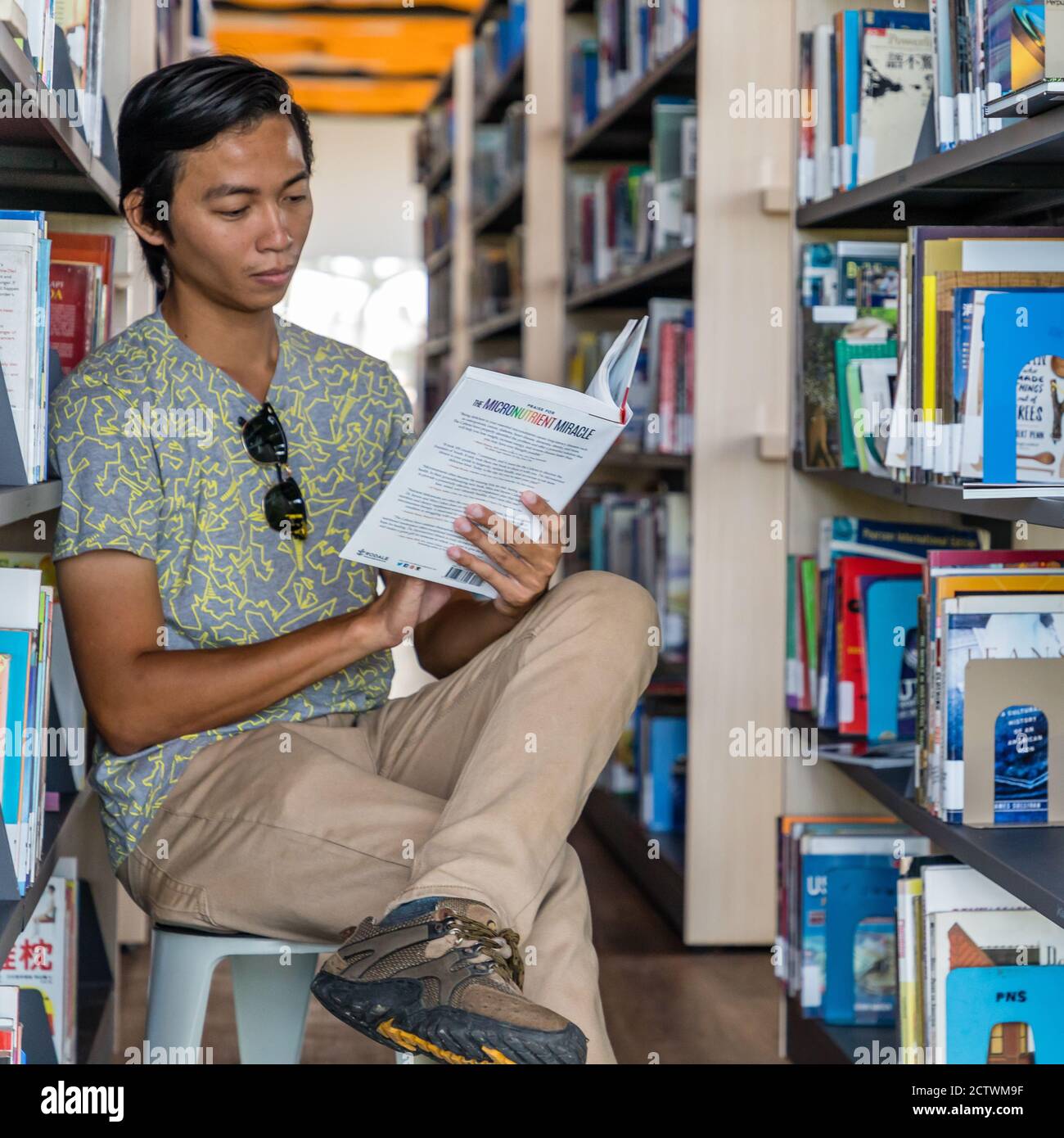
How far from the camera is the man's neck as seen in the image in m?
1.75

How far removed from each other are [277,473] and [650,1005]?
1170 millimetres

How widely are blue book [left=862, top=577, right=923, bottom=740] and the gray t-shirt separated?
0.66 metres

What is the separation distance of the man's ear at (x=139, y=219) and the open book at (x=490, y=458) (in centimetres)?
52

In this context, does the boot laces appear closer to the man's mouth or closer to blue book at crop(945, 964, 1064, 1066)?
blue book at crop(945, 964, 1064, 1066)

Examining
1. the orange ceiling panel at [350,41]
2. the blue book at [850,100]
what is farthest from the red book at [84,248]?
the orange ceiling panel at [350,41]

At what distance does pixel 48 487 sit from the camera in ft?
4.73

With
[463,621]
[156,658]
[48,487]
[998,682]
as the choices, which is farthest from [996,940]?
[48,487]

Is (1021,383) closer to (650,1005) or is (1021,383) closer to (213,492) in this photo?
(213,492)

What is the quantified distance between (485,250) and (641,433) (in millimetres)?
2663

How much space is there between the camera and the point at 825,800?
214 cm

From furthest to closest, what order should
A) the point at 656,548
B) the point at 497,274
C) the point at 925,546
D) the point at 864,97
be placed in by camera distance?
the point at 497,274, the point at 656,548, the point at 925,546, the point at 864,97
